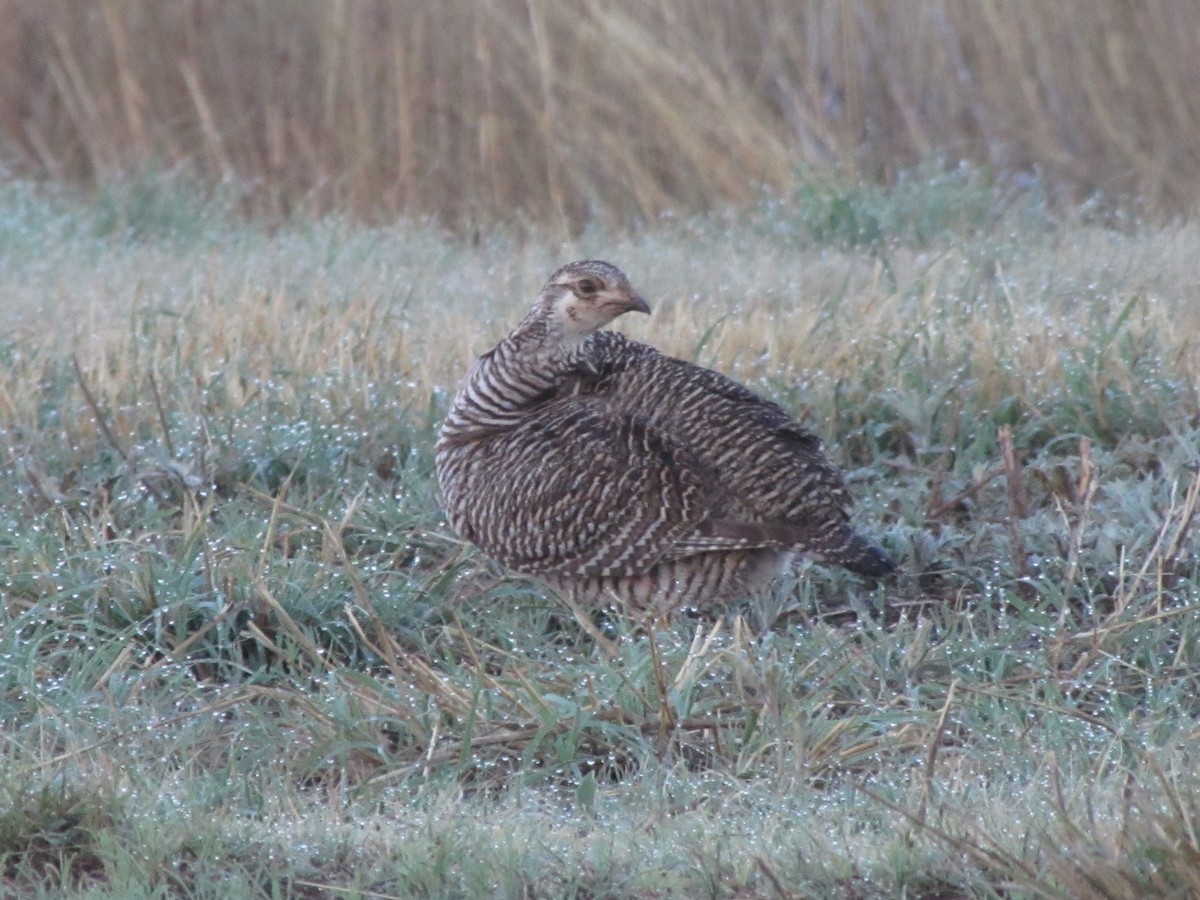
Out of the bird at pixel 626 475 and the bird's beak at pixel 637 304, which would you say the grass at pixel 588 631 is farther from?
the bird's beak at pixel 637 304

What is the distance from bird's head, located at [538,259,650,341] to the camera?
4.89 m

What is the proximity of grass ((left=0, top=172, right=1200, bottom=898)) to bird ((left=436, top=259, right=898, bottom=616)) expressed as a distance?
0.18 metres

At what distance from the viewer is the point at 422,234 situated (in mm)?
8805

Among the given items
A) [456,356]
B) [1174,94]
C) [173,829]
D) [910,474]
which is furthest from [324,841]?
[1174,94]

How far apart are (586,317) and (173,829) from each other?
7.10 ft

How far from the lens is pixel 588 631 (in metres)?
4.33

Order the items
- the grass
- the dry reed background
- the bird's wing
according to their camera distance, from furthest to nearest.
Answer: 1. the dry reed background
2. the bird's wing
3. the grass

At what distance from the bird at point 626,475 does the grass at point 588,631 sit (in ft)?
0.60

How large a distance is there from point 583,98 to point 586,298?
17.0 ft

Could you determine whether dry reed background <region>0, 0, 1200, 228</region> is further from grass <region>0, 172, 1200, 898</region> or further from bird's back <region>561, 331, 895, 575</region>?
bird's back <region>561, 331, 895, 575</region>

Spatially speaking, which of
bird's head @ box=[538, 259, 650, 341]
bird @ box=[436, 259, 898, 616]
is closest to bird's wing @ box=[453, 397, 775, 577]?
bird @ box=[436, 259, 898, 616]

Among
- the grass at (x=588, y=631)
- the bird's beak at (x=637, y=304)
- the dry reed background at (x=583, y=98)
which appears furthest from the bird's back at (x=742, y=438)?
the dry reed background at (x=583, y=98)

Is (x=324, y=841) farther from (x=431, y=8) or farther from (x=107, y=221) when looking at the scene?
(x=431, y=8)

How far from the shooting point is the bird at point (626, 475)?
4512 millimetres
